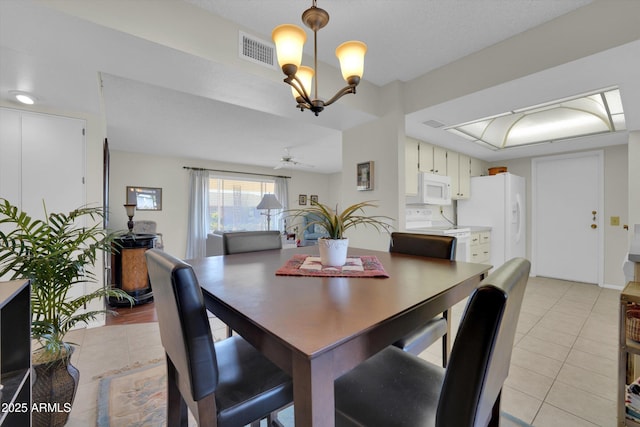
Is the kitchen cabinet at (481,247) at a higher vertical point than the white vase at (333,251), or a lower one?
lower

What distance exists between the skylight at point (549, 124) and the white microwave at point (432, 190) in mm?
611

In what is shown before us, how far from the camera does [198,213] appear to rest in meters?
5.57

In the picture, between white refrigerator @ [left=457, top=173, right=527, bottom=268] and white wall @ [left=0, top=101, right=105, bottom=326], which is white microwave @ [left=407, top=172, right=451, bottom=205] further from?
white wall @ [left=0, top=101, right=105, bottom=326]

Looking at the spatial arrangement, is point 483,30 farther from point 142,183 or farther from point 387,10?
point 142,183

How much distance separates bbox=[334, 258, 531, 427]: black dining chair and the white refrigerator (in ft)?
12.7

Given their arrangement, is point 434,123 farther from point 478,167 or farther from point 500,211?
point 478,167

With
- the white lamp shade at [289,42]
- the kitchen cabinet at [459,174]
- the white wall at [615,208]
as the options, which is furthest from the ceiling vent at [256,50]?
the white wall at [615,208]

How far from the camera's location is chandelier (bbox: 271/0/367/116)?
1.20 m

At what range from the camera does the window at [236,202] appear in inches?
238

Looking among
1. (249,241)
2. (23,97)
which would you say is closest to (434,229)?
(249,241)

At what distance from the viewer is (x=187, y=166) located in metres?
5.60

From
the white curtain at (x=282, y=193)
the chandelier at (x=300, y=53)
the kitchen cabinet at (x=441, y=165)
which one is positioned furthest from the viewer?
the white curtain at (x=282, y=193)

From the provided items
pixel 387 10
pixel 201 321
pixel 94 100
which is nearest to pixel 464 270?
pixel 201 321

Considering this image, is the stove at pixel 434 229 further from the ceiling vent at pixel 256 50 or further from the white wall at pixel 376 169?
the ceiling vent at pixel 256 50
